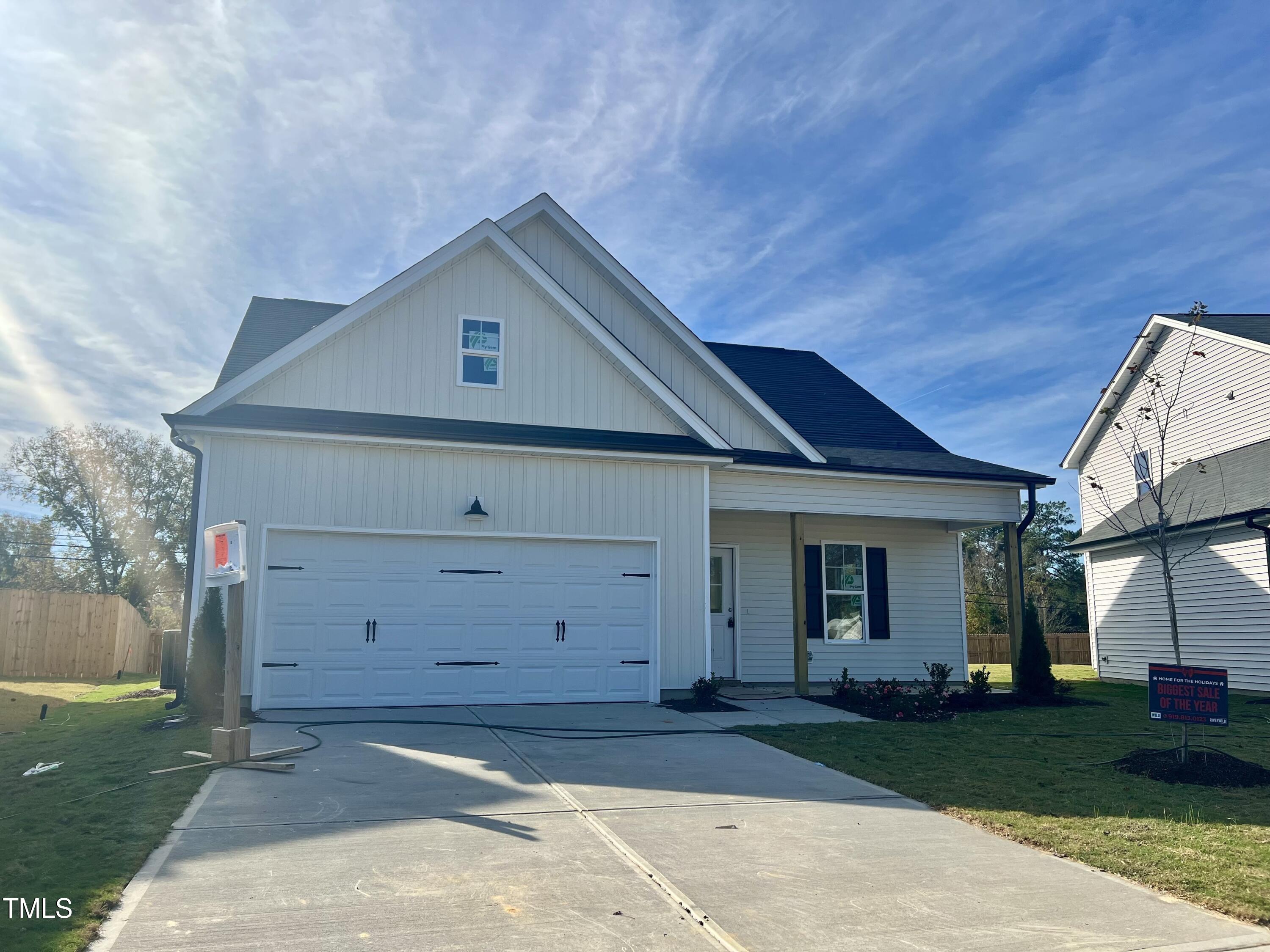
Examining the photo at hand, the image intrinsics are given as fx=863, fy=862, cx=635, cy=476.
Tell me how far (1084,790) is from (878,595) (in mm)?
8912

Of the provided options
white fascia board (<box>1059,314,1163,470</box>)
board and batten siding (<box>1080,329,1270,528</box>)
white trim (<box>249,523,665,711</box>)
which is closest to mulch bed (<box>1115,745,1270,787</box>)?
white trim (<box>249,523,665,711</box>)

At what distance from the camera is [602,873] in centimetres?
459

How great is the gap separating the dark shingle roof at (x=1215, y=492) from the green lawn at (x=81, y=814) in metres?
14.3

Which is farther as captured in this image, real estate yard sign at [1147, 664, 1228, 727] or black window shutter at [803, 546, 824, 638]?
black window shutter at [803, 546, 824, 638]

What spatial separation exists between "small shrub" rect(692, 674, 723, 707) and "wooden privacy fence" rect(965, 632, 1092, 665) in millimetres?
18989

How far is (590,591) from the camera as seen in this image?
11.8 meters

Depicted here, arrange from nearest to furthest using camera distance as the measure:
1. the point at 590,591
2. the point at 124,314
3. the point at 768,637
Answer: the point at 590,591 < the point at 768,637 < the point at 124,314

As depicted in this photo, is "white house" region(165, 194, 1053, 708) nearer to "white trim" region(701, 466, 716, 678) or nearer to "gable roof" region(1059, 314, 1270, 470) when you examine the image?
"white trim" region(701, 466, 716, 678)

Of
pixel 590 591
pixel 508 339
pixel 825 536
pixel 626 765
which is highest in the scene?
pixel 508 339

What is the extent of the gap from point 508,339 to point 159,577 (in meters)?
33.3

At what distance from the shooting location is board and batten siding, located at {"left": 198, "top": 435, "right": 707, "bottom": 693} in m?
10.5

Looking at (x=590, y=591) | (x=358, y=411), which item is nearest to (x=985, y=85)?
(x=590, y=591)

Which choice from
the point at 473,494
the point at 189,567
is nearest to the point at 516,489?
the point at 473,494

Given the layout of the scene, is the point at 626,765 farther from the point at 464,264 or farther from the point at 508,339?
the point at 464,264
